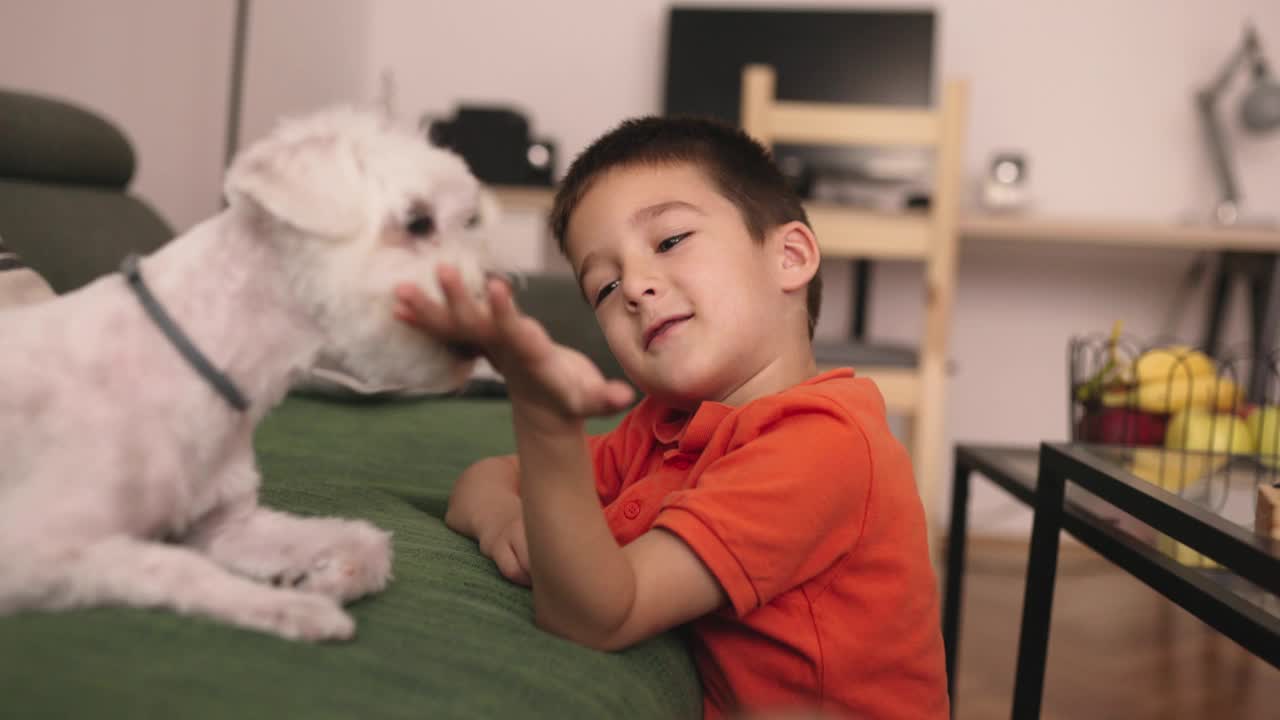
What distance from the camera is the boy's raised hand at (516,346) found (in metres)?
0.52

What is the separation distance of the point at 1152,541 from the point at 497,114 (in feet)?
8.02

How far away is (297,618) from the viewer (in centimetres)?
54

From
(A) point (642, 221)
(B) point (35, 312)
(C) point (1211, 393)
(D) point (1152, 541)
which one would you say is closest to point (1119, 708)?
(C) point (1211, 393)

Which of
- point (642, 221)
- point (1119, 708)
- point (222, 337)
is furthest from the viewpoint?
point (1119, 708)

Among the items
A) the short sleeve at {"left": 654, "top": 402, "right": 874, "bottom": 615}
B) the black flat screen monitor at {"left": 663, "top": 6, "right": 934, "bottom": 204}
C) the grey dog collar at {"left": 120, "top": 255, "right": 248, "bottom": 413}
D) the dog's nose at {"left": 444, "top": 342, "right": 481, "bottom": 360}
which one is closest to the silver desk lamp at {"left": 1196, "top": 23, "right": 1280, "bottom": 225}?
the black flat screen monitor at {"left": 663, "top": 6, "right": 934, "bottom": 204}

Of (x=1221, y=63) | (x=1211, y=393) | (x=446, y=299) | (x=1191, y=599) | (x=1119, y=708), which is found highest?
(x=1221, y=63)

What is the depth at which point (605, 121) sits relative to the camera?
3.40m

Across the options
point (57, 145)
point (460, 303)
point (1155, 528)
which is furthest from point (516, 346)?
point (57, 145)

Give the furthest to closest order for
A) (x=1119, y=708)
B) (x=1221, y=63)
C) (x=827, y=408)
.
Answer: (x=1221, y=63), (x=1119, y=708), (x=827, y=408)

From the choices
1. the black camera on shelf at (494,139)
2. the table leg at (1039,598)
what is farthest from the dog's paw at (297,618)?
the black camera on shelf at (494,139)

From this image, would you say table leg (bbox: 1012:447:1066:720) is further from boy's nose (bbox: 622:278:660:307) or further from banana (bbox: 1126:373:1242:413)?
boy's nose (bbox: 622:278:660:307)

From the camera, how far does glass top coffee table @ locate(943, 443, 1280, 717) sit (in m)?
A: 0.73

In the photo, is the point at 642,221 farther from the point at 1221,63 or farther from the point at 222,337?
the point at 1221,63

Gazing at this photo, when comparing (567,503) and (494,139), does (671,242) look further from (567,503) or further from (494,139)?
(494,139)
